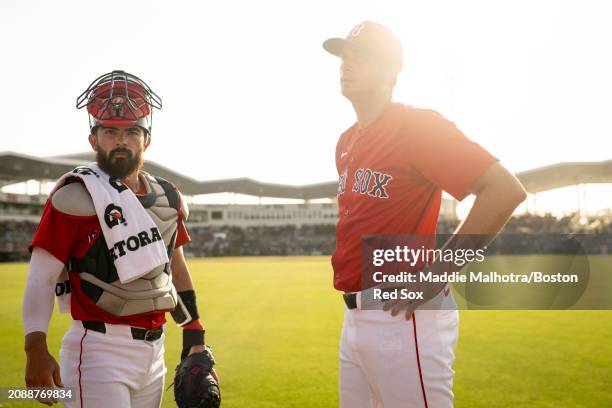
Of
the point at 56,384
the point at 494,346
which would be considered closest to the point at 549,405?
the point at 494,346

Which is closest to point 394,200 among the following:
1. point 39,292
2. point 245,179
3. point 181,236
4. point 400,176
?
point 400,176

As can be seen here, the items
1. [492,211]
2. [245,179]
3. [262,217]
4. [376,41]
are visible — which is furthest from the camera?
[262,217]

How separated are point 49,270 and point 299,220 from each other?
7045 centimetres

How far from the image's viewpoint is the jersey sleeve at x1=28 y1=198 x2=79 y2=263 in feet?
7.79

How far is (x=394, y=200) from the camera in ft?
7.87

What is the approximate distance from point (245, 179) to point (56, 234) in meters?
59.3

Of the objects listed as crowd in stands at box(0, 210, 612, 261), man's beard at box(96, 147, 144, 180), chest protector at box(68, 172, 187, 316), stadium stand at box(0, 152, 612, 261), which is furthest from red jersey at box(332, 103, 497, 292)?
stadium stand at box(0, 152, 612, 261)

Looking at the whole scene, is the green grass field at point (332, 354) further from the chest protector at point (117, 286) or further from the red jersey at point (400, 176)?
the red jersey at point (400, 176)

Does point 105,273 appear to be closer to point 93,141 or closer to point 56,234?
point 56,234

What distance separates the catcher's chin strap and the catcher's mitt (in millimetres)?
86

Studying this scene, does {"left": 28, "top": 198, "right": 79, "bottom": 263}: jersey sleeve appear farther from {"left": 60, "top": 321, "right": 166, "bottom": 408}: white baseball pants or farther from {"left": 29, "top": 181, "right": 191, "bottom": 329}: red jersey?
{"left": 60, "top": 321, "right": 166, "bottom": 408}: white baseball pants

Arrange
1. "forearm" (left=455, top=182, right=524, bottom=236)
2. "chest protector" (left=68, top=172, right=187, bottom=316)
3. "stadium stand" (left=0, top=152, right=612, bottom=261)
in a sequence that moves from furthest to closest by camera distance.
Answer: "stadium stand" (left=0, top=152, right=612, bottom=261) → "chest protector" (left=68, top=172, right=187, bottom=316) → "forearm" (left=455, top=182, right=524, bottom=236)

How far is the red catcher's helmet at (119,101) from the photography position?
266 centimetres

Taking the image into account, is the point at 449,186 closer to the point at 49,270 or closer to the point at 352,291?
the point at 352,291
